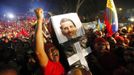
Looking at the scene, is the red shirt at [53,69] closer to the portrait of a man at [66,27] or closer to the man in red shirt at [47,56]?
the man in red shirt at [47,56]

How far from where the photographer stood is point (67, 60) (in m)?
3.89

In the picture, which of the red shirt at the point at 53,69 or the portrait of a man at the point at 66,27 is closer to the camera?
the red shirt at the point at 53,69

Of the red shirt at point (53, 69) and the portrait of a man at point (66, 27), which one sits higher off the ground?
the portrait of a man at point (66, 27)

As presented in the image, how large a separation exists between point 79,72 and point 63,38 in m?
0.97

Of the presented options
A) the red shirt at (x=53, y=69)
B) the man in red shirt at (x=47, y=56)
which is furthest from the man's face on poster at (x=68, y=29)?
the red shirt at (x=53, y=69)

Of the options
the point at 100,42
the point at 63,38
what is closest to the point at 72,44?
the point at 63,38

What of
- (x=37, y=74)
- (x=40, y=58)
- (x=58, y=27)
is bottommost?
(x=37, y=74)

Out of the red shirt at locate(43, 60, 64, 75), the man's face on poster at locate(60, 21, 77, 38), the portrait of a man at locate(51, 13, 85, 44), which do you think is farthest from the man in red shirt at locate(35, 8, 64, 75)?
the man's face on poster at locate(60, 21, 77, 38)

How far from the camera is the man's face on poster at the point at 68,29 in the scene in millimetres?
4039

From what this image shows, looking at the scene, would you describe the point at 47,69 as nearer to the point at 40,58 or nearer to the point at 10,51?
the point at 40,58

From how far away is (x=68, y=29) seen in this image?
4074mm

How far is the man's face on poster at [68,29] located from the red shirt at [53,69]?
52cm

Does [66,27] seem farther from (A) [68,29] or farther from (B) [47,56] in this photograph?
(B) [47,56]

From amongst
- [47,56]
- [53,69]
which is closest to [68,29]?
[47,56]
